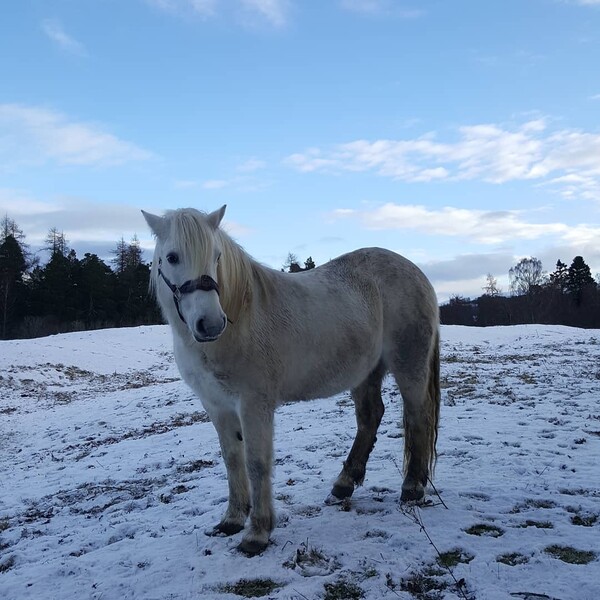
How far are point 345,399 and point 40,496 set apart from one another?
5094 mm

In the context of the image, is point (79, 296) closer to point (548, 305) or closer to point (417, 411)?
point (417, 411)

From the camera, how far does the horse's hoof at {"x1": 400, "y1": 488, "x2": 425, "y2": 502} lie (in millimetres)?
4160

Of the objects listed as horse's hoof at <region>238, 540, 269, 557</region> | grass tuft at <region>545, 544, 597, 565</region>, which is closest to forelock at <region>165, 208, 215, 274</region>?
horse's hoof at <region>238, 540, 269, 557</region>

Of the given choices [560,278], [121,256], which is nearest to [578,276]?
[560,278]

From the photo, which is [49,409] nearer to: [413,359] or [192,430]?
[192,430]

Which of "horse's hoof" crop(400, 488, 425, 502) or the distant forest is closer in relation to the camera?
"horse's hoof" crop(400, 488, 425, 502)

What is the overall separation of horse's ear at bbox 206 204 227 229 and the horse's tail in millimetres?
2364

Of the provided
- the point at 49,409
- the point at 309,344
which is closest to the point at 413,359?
the point at 309,344

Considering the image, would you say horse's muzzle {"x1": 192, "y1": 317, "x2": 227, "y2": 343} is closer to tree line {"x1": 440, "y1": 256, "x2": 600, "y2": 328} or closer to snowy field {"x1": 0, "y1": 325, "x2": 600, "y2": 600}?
snowy field {"x1": 0, "y1": 325, "x2": 600, "y2": 600}

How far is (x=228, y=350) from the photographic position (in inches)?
139

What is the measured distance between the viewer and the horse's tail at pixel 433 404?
4.53 meters

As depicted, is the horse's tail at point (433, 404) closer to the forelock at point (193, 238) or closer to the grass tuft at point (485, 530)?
the grass tuft at point (485, 530)

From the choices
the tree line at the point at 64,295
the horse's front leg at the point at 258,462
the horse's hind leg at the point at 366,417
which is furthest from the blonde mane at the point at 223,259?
the tree line at the point at 64,295

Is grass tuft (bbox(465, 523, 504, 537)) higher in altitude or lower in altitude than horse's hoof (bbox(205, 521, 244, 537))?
higher
